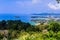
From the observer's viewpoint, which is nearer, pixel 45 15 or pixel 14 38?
pixel 14 38

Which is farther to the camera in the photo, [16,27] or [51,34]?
[16,27]

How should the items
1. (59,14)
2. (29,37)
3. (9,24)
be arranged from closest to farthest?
1. (29,37)
2. (9,24)
3. (59,14)

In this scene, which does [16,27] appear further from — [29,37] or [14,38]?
[29,37]

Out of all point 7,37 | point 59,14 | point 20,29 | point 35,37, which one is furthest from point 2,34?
point 59,14

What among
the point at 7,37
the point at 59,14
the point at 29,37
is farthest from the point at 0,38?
the point at 59,14

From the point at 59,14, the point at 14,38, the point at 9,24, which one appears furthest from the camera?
the point at 59,14

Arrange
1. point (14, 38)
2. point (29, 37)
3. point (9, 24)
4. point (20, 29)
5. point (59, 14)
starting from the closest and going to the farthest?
point (29, 37) → point (14, 38) → point (20, 29) → point (9, 24) → point (59, 14)

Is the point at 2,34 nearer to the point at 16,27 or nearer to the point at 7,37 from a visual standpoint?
the point at 7,37
